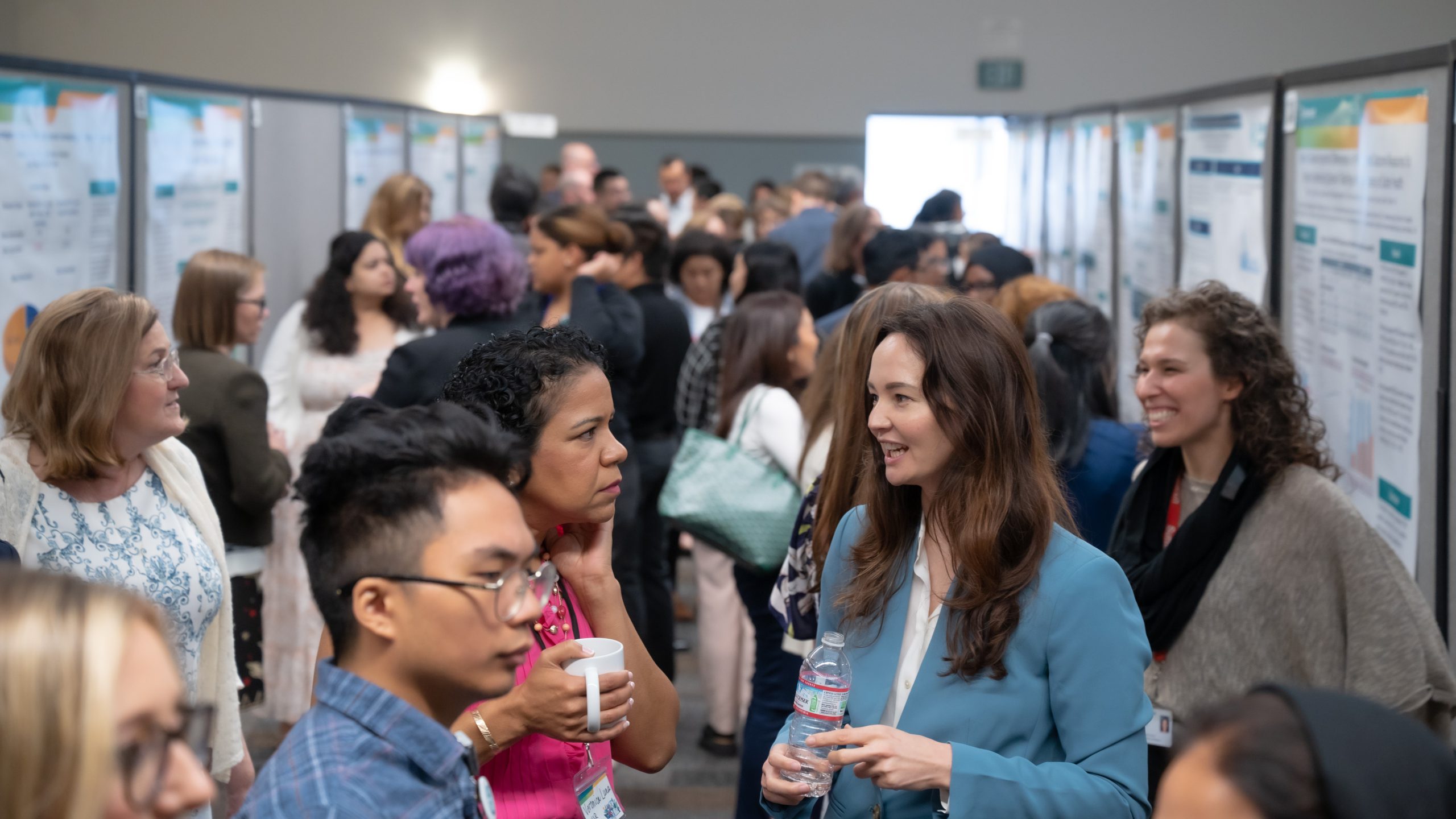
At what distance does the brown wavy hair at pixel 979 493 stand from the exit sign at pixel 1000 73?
37.1 feet

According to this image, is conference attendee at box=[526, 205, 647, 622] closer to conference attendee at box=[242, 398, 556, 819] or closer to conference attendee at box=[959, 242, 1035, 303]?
conference attendee at box=[959, 242, 1035, 303]

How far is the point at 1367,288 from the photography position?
278 centimetres

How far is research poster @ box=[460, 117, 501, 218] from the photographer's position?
890 cm

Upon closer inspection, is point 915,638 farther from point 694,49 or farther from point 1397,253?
point 694,49

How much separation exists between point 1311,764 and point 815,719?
2.74 feet

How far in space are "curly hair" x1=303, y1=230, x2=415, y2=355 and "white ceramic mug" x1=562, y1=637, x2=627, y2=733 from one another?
290cm

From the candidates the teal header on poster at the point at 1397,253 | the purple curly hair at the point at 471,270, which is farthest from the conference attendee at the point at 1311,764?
the purple curly hair at the point at 471,270

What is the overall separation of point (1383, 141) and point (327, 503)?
2461 mm

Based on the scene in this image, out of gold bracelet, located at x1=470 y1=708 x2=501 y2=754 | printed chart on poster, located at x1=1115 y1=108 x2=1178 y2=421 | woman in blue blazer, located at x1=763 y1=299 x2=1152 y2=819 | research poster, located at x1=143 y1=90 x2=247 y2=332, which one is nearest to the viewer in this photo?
gold bracelet, located at x1=470 y1=708 x2=501 y2=754

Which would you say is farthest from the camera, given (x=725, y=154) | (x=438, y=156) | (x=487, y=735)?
(x=725, y=154)

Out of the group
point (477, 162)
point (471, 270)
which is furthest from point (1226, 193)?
point (477, 162)

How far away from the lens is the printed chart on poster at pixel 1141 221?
4.64 m

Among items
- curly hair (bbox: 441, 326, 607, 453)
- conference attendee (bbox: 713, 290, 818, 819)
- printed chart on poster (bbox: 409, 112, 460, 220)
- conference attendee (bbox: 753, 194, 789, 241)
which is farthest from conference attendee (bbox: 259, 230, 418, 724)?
conference attendee (bbox: 753, 194, 789, 241)

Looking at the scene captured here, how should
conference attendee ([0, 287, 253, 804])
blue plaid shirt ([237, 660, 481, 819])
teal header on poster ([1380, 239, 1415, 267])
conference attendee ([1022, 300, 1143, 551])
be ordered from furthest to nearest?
conference attendee ([1022, 300, 1143, 551]) < teal header on poster ([1380, 239, 1415, 267]) < conference attendee ([0, 287, 253, 804]) < blue plaid shirt ([237, 660, 481, 819])
